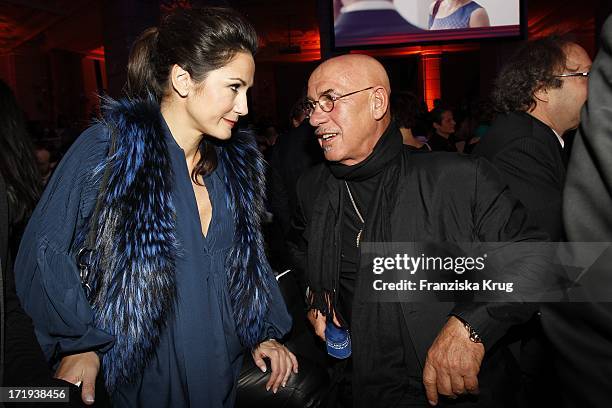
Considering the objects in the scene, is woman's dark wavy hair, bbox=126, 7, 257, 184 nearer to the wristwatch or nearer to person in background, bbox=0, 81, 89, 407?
person in background, bbox=0, 81, 89, 407

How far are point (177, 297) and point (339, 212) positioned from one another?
0.68 metres

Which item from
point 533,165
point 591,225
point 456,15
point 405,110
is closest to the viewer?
point 591,225

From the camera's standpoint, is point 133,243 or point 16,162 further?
point 16,162

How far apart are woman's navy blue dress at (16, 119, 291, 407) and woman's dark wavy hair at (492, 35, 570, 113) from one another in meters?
1.47

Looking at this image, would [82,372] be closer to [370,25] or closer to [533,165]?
[533,165]

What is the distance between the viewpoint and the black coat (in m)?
1.61

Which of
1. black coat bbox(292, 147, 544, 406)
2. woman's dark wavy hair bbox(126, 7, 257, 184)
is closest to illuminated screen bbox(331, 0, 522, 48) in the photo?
black coat bbox(292, 147, 544, 406)

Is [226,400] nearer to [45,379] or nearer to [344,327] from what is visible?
[344,327]

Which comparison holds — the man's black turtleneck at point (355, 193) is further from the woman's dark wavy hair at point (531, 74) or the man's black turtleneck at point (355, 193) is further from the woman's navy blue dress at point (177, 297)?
the woman's dark wavy hair at point (531, 74)

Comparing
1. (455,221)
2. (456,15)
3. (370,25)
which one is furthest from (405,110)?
(370,25)

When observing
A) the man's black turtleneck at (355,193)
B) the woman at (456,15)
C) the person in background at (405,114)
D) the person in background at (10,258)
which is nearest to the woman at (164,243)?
the person in background at (10,258)

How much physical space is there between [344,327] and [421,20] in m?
7.32

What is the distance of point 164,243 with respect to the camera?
151cm

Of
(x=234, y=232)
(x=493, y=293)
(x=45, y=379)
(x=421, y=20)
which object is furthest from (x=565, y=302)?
(x=421, y=20)
